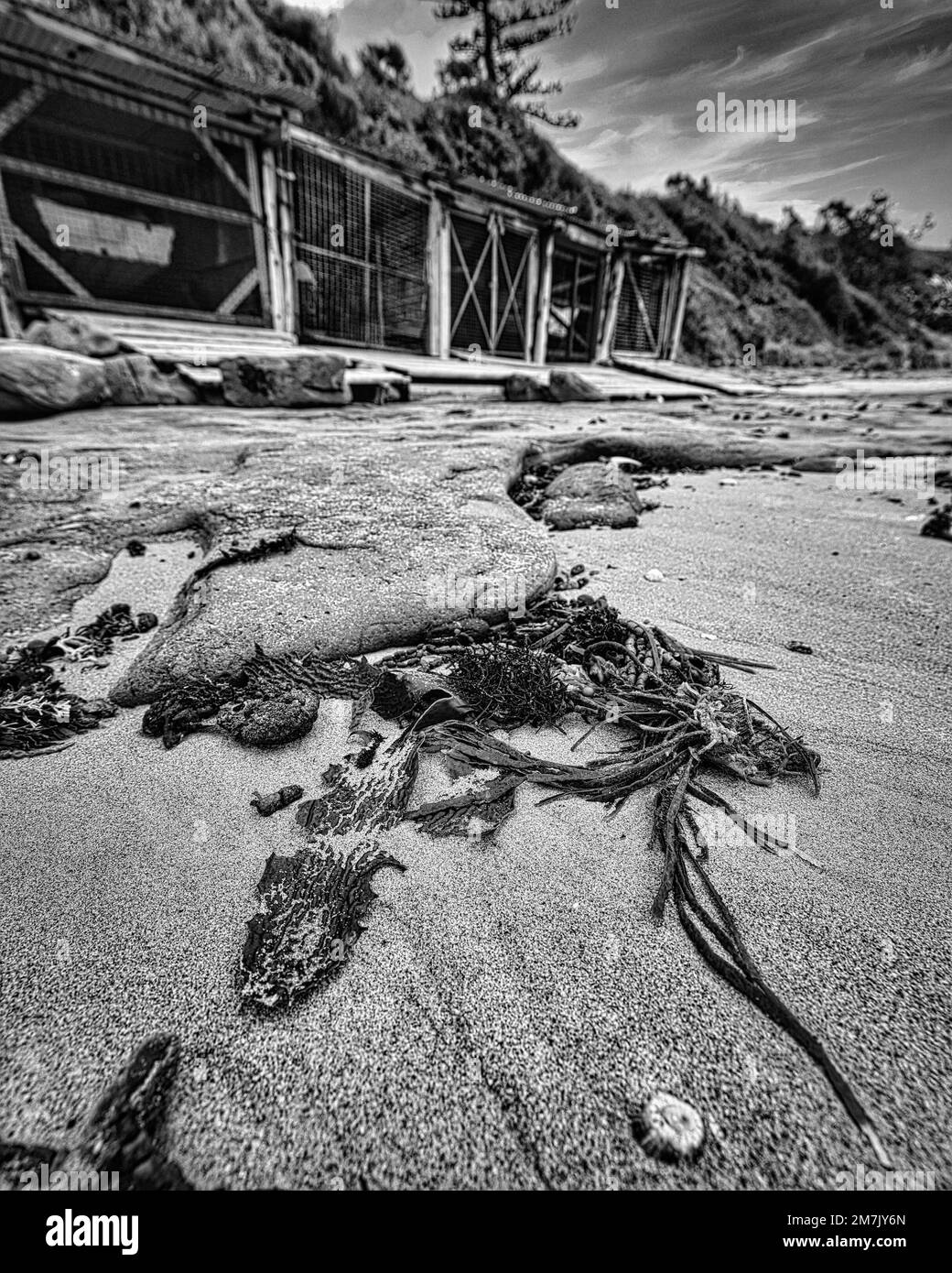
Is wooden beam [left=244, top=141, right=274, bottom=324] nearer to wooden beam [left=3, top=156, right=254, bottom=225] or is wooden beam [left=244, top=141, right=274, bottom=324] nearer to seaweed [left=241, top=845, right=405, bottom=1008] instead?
wooden beam [left=3, top=156, right=254, bottom=225]

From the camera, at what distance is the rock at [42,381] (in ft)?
15.3

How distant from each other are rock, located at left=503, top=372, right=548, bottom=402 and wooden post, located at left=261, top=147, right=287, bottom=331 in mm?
3789

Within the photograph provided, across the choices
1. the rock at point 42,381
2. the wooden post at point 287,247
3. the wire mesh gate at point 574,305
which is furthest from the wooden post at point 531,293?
the rock at point 42,381

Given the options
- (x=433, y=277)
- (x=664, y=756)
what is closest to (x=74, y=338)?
(x=433, y=277)

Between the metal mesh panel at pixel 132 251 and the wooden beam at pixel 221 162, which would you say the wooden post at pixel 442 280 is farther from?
the wooden beam at pixel 221 162

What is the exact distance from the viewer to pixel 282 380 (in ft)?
19.3

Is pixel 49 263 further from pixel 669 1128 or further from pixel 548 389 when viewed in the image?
pixel 669 1128

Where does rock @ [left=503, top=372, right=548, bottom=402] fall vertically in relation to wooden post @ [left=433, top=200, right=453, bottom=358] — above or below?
below

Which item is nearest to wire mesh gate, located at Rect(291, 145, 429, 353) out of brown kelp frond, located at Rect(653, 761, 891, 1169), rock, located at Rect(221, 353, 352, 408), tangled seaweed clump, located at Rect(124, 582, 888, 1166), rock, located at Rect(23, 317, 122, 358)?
rock, located at Rect(23, 317, 122, 358)

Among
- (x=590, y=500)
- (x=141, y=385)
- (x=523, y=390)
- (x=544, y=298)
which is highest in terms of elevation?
(x=544, y=298)

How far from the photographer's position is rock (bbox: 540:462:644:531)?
3.07m

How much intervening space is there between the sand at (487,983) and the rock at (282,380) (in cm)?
529

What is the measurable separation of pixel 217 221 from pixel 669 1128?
1121cm

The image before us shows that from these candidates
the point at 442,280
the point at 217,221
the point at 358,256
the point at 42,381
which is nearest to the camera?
the point at 42,381
